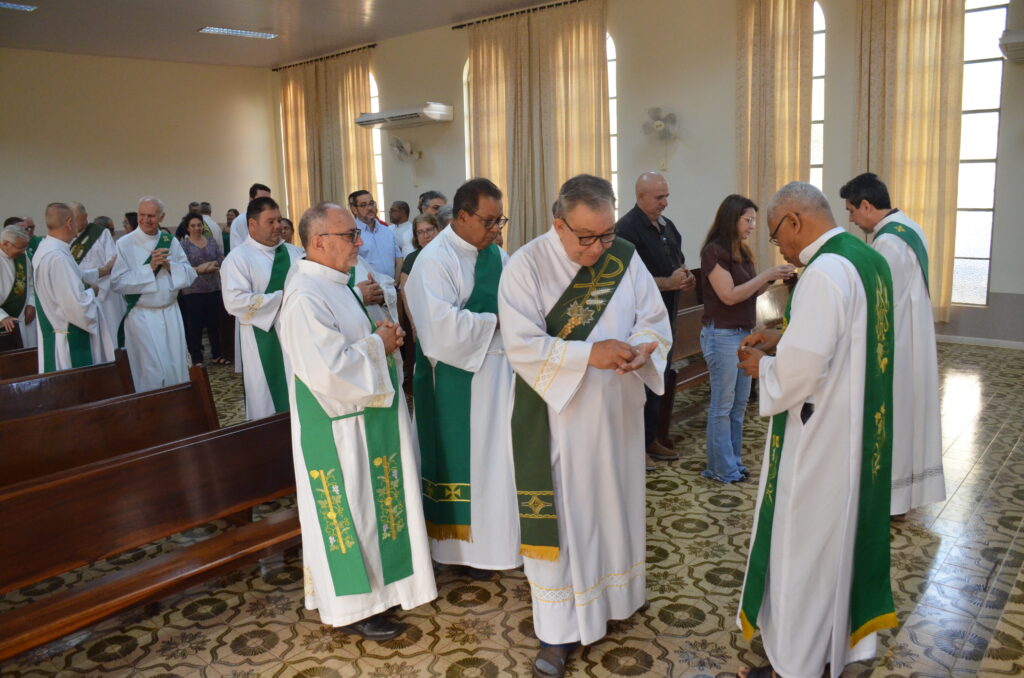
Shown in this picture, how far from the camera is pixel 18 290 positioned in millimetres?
5863

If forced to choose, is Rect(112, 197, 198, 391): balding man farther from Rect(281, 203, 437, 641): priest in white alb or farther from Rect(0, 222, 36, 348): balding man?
Rect(281, 203, 437, 641): priest in white alb

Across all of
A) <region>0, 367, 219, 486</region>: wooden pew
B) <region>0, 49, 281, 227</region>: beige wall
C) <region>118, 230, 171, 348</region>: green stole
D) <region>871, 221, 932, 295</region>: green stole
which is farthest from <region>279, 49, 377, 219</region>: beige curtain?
<region>871, 221, 932, 295</region>: green stole

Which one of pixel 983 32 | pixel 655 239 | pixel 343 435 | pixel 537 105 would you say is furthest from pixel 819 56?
pixel 343 435

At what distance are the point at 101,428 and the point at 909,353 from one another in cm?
355

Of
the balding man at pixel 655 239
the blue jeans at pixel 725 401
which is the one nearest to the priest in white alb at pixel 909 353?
the blue jeans at pixel 725 401

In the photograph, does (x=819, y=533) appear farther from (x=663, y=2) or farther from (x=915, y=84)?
(x=663, y=2)

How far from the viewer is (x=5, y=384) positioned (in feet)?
12.3

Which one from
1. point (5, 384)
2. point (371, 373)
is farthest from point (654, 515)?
point (5, 384)

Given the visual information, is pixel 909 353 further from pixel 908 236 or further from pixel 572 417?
pixel 572 417

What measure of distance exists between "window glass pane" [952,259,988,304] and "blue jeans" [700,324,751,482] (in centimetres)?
521

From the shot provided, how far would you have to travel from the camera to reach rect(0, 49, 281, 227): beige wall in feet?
40.3

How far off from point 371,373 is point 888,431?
1.62 meters

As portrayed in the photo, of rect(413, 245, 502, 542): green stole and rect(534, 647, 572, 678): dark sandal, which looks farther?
rect(413, 245, 502, 542): green stole

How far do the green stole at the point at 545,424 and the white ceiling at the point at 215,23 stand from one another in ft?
29.0
